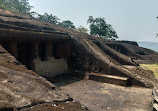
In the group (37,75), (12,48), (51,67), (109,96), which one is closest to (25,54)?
(12,48)

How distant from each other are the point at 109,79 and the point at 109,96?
213 centimetres

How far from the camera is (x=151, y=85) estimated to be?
8172mm

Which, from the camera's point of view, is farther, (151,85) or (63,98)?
(151,85)

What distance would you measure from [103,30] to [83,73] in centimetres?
3293

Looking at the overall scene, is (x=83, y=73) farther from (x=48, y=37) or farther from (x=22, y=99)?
(x=22, y=99)

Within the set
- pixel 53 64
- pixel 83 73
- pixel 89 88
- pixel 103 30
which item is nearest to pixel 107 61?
pixel 83 73

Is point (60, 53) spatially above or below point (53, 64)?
above

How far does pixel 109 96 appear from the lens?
7.04m

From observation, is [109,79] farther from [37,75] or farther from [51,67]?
[37,75]

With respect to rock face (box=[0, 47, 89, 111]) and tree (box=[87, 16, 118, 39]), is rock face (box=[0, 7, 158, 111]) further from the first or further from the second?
tree (box=[87, 16, 118, 39])

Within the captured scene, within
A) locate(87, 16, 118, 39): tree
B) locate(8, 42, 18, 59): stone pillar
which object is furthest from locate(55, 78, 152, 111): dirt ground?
locate(87, 16, 118, 39): tree

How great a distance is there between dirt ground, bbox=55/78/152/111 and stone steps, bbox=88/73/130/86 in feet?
1.11

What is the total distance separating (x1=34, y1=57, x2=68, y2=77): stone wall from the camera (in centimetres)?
969

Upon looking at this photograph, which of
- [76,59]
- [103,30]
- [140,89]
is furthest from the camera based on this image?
[103,30]
